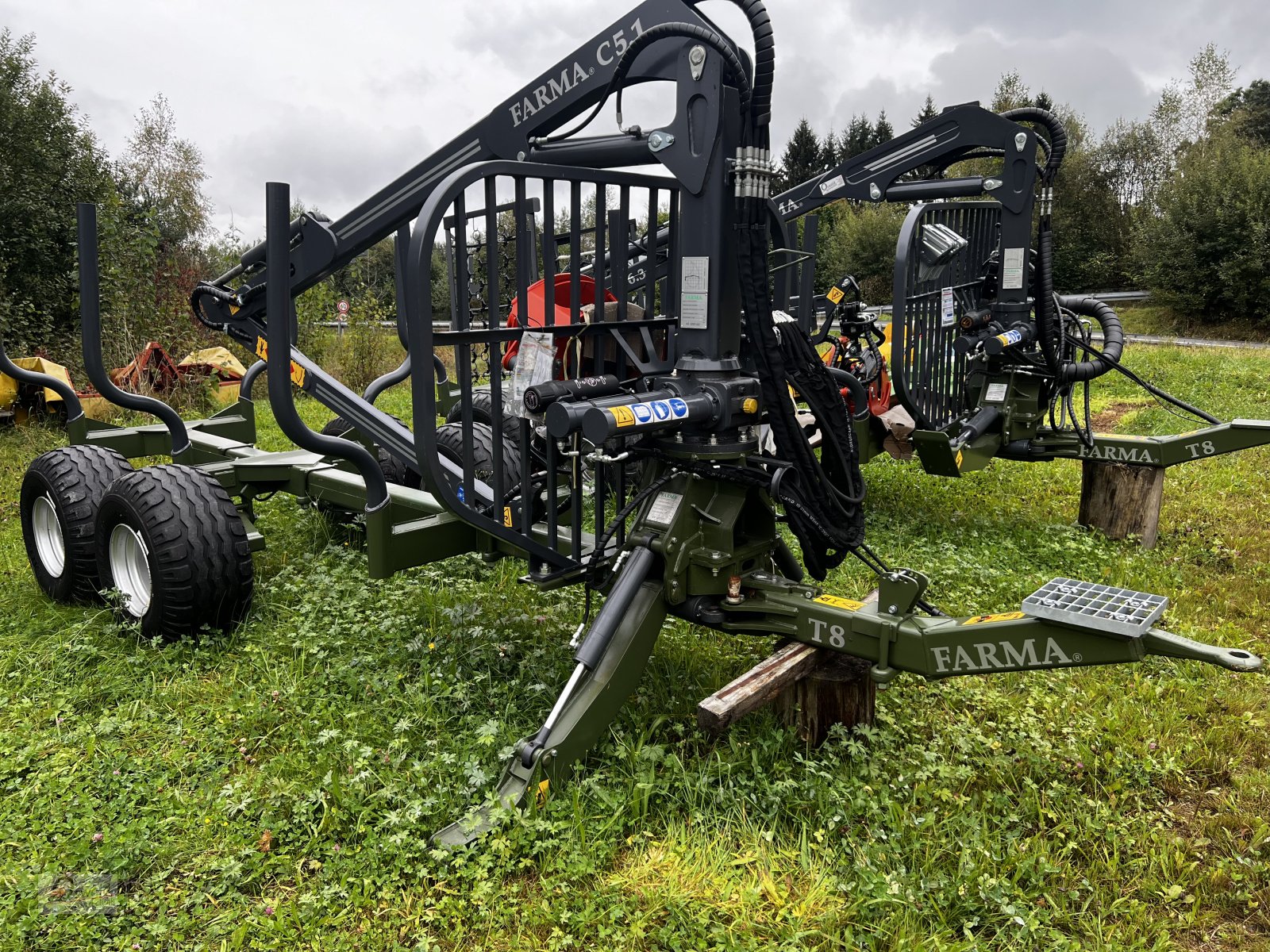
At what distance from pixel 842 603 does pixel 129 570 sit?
3426mm

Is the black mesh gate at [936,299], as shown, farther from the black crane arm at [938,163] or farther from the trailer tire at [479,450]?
the trailer tire at [479,450]

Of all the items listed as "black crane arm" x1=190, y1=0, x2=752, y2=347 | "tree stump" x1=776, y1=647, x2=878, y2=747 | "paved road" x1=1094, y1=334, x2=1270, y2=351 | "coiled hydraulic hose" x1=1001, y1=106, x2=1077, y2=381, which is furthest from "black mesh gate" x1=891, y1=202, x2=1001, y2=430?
"paved road" x1=1094, y1=334, x2=1270, y2=351

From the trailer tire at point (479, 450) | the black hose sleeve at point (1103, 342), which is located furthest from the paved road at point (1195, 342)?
the trailer tire at point (479, 450)

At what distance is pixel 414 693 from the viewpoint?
12.1 feet

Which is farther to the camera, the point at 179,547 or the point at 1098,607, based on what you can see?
the point at 179,547

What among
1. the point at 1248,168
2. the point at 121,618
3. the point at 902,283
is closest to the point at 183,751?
the point at 121,618

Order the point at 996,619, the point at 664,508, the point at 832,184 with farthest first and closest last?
the point at 832,184
the point at 664,508
the point at 996,619

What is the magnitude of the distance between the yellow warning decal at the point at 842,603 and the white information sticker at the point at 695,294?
103cm

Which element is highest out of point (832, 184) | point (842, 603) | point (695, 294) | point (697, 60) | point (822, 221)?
point (822, 221)

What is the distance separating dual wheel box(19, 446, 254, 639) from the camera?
159 inches

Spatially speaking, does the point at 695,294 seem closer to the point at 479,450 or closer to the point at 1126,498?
the point at 479,450

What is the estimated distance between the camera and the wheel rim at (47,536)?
4.88 m

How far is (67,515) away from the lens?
4.57 meters

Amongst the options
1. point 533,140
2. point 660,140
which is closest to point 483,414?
point 533,140
